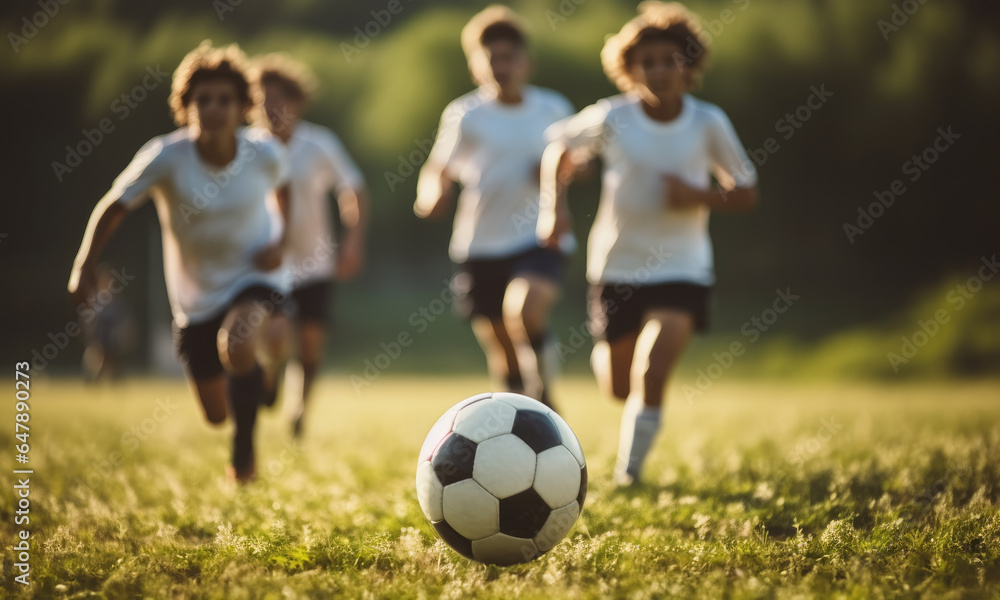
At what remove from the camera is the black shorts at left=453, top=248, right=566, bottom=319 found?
641 centimetres

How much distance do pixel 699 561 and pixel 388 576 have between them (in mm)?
1091

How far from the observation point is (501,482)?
3174 millimetres

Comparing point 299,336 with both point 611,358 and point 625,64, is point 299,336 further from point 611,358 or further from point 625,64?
point 625,64

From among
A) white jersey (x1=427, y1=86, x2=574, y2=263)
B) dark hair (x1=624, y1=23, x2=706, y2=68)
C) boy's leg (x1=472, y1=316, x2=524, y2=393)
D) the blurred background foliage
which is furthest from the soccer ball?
the blurred background foliage

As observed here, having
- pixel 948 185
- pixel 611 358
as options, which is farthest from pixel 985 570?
pixel 948 185

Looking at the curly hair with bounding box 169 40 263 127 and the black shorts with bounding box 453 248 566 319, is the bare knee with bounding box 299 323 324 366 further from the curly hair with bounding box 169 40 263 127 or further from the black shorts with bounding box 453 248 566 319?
the curly hair with bounding box 169 40 263 127

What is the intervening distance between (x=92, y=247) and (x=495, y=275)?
2.88 meters

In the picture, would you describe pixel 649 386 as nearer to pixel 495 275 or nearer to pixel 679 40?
pixel 679 40

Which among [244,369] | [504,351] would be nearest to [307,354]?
[504,351]

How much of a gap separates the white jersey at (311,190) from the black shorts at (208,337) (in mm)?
2300

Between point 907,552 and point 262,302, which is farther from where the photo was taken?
point 262,302

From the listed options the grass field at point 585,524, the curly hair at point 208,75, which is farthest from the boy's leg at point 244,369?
the curly hair at point 208,75

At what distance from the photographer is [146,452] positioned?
7094mm

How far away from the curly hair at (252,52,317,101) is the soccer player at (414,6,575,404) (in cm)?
145
